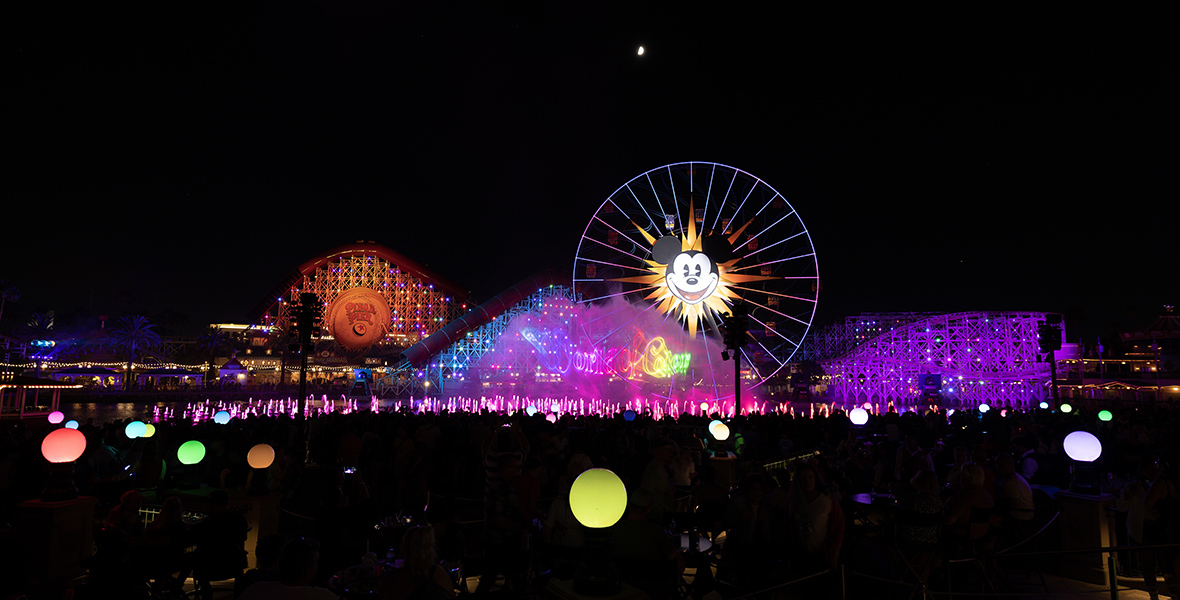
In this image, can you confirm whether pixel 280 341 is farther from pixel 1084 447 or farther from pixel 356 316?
pixel 1084 447

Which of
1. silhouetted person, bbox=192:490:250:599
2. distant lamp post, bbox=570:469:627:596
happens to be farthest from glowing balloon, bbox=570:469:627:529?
silhouetted person, bbox=192:490:250:599

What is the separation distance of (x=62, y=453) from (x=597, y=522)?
20.7ft

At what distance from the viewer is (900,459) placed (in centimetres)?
893

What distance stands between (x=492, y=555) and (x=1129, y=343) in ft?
345

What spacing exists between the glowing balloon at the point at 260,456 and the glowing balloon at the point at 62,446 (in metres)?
1.65

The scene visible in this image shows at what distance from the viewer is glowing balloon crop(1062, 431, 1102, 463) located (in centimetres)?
734

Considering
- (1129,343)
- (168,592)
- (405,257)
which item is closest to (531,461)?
(168,592)

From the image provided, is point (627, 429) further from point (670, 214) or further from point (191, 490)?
point (670, 214)

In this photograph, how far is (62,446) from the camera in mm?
6500

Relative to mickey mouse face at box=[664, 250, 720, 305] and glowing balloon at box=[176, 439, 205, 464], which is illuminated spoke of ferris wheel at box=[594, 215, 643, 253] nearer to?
mickey mouse face at box=[664, 250, 720, 305]

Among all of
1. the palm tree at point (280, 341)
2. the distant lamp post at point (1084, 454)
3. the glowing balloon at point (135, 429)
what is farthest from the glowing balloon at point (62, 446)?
the palm tree at point (280, 341)

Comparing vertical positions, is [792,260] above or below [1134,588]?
above

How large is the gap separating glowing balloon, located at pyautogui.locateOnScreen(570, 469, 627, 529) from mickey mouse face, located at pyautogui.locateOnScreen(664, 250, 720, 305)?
21808mm

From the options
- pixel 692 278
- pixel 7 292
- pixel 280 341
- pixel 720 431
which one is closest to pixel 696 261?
pixel 692 278
